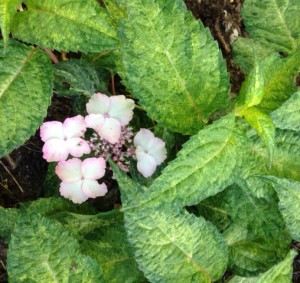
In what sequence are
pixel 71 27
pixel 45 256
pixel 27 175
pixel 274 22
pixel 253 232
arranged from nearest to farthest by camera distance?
pixel 45 256 < pixel 71 27 < pixel 253 232 < pixel 274 22 < pixel 27 175

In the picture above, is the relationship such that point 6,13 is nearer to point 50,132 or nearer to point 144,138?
point 50,132

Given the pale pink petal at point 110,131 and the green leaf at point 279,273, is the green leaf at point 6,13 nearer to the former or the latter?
the pale pink petal at point 110,131

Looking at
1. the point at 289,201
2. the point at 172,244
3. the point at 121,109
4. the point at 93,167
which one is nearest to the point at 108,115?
the point at 121,109

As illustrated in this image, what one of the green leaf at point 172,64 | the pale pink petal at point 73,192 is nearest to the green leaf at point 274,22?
the green leaf at point 172,64

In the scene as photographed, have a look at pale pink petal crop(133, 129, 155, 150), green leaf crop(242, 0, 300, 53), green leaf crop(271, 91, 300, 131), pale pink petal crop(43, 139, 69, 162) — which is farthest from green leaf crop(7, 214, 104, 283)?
green leaf crop(242, 0, 300, 53)

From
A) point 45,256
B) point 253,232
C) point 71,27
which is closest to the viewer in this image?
point 45,256
